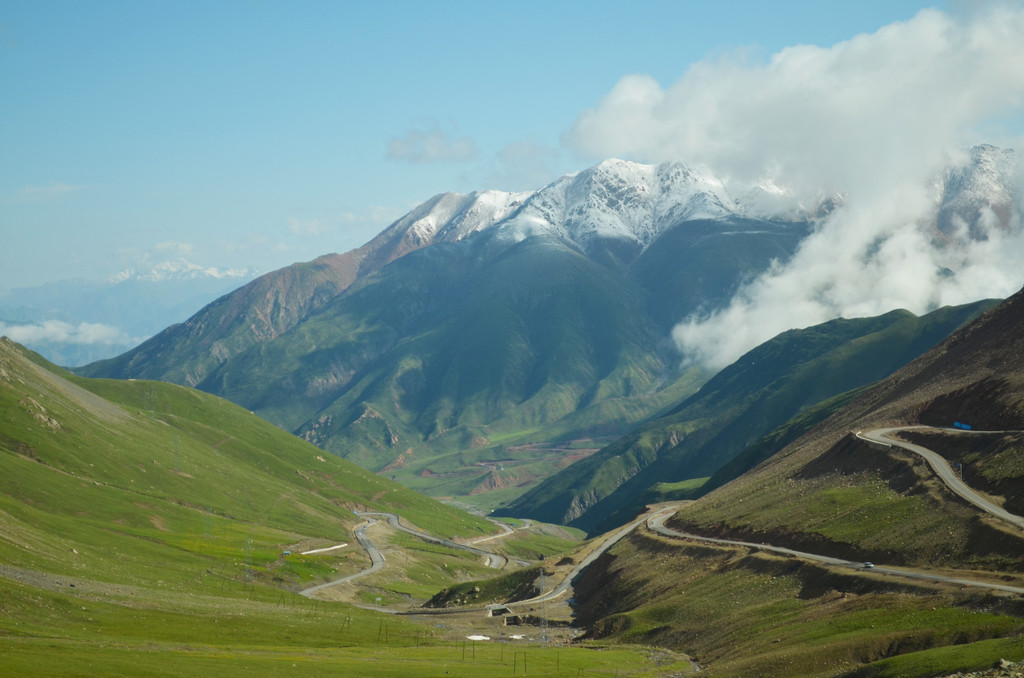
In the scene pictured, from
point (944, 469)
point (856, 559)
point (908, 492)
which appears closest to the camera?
point (856, 559)

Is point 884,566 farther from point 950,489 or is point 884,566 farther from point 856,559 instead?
point 950,489

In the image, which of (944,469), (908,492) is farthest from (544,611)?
(944,469)

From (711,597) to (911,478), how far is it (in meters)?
36.6

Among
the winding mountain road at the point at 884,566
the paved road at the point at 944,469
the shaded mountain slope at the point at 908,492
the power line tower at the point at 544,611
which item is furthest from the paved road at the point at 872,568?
the power line tower at the point at 544,611

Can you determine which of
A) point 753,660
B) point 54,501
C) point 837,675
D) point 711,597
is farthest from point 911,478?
point 54,501

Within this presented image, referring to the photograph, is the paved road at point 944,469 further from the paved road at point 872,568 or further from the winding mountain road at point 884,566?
the paved road at point 872,568

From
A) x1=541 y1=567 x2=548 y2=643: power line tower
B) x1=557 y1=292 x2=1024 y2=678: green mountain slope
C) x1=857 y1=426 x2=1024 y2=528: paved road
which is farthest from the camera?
x1=541 y1=567 x2=548 y2=643: power line tower

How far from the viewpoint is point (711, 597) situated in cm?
12700

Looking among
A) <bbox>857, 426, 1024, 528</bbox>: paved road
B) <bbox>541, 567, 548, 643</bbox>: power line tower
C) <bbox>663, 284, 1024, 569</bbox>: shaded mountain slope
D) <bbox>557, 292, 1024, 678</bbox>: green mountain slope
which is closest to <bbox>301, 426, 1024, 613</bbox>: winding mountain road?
<bbox>857, 426, 1024, 528</bbox>: paved road

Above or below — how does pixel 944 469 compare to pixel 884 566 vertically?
above

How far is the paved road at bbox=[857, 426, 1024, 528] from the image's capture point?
369 ft

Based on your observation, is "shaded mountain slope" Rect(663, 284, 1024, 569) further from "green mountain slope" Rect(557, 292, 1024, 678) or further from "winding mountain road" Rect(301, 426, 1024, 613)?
"winding mountain road" Rect(301, 426, 1024, 613)

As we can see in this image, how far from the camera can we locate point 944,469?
13688cm

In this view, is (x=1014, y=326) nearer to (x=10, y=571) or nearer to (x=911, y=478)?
(x=911, y=478)
